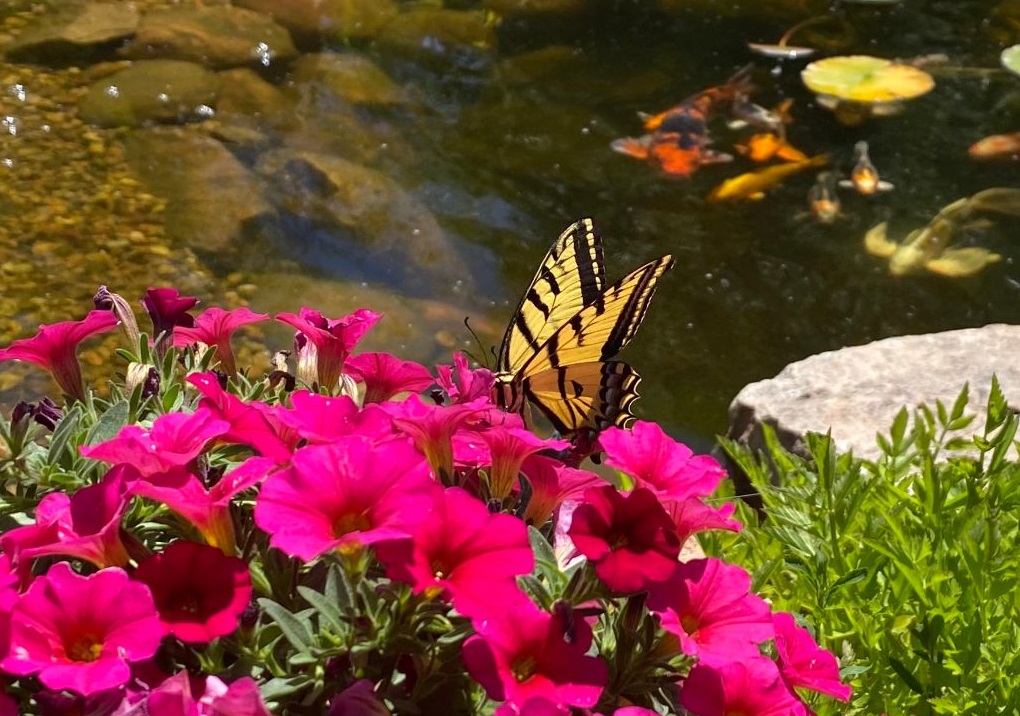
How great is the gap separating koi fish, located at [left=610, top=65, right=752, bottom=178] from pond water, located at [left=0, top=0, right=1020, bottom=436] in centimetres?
10

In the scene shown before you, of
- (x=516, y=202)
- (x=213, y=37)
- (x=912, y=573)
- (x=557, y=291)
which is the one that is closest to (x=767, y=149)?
(x=516, y=202)

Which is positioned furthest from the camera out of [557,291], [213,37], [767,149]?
[213,37]

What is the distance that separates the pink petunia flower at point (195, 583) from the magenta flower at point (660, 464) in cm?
39

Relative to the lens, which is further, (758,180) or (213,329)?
(758,180)

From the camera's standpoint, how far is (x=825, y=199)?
5461 millimetres

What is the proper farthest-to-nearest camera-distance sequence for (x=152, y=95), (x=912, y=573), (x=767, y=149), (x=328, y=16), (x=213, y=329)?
(x=328, y=16) → (x=767, y=149) → (x=152, y=95) → (x=912, y=573) → (x=213, y=329)

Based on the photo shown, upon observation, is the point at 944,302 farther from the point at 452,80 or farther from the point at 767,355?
the point at 452,80

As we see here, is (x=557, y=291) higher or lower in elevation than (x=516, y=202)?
higher

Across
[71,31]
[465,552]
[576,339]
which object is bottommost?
[71,31]

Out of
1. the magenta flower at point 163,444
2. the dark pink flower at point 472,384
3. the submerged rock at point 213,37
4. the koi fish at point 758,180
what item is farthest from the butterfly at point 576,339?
the submerged rock at point 213,37

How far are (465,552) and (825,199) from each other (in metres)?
4.90

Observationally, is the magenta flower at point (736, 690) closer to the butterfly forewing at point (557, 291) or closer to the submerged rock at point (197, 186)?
the butterfly forewing at point (557, 291)

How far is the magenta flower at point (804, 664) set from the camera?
1116mm

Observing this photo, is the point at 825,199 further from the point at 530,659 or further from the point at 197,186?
the point at 530,659
